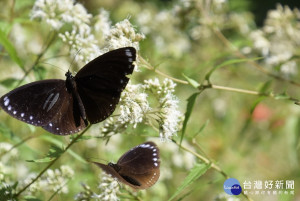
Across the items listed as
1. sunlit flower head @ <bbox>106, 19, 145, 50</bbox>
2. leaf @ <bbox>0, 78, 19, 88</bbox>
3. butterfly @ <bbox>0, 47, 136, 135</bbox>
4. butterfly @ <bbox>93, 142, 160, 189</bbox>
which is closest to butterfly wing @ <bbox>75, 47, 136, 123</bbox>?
butterfly @ <bbox>0, 47, 136, 135</bbox>

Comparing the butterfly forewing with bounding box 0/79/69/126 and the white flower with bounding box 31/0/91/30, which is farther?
the white flower with bounding box 31/0/91/30

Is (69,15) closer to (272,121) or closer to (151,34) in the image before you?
(151,34)

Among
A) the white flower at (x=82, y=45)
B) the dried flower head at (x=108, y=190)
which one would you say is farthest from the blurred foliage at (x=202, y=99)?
the dried flower head at (x=108, y=190)

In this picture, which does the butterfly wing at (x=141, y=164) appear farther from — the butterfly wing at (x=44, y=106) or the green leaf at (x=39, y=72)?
the green leaf at (x=39, y=72)

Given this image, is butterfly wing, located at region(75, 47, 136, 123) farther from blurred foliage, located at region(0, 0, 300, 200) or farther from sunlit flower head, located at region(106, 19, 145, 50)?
blurred foliage, located at region(0, 0, 300, 200)

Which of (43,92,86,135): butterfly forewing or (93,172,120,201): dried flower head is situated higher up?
(43,92,86,135): butterfly forewing

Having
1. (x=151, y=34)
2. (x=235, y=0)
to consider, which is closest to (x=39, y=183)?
(x=151, y=34)

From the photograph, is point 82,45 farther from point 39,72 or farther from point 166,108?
point 166,108

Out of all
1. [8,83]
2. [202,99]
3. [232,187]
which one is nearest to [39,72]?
[8,83]
